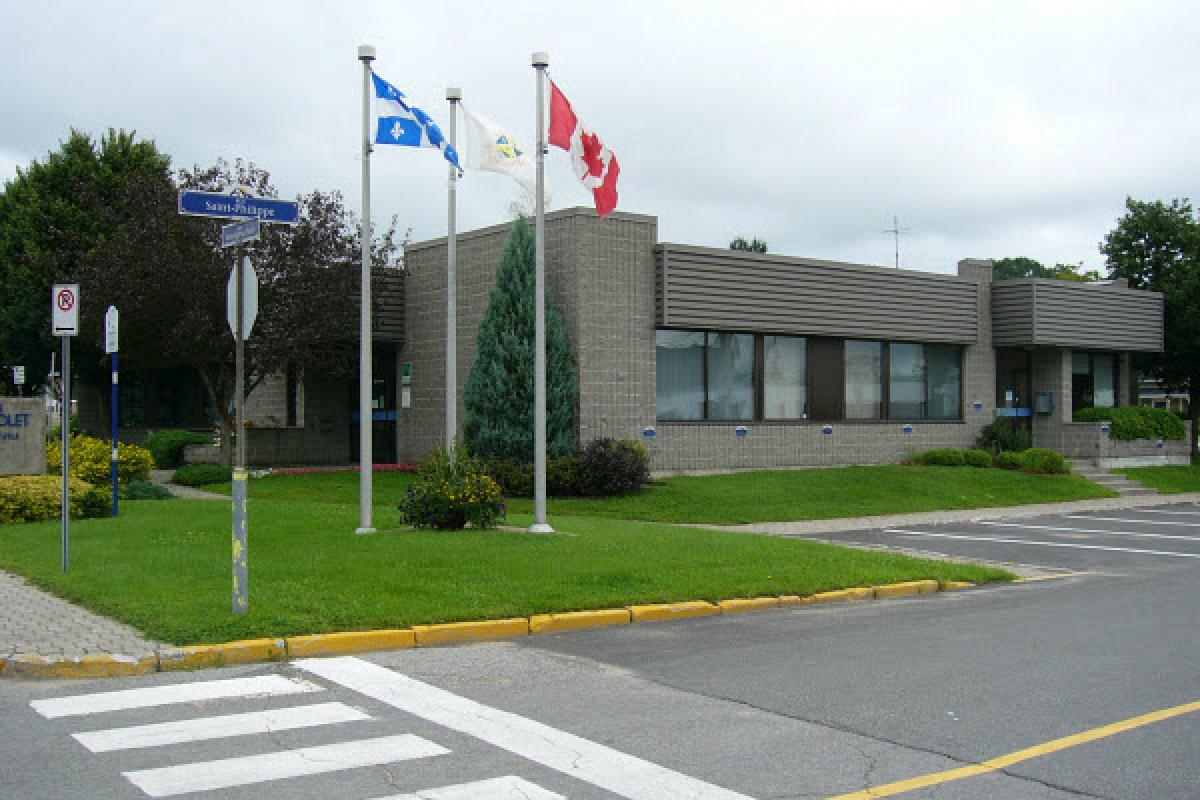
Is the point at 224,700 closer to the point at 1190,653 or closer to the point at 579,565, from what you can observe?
the point at 579,565

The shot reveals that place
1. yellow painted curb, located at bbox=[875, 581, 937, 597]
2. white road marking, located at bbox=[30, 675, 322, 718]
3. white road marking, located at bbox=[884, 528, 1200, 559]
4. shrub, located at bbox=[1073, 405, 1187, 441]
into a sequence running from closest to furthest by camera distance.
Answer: white road marking, located at bbox=[30, 675, 322, 718]
yellow painted curb, located at bbox=[875, 581, 937, 597]
white road marking, located at bbox=[884, 528, 1200, 559]
shrub, located at bbox=[1073, 405, 1187, 441]

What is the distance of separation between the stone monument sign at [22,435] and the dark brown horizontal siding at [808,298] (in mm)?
12048

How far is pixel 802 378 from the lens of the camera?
27.4 metres

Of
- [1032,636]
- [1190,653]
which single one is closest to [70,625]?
[1032,636]

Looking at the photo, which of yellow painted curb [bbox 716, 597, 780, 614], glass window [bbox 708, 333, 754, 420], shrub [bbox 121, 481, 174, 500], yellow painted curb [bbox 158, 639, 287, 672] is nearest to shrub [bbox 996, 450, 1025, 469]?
glass window [bbox 708, 333, 754, 420]

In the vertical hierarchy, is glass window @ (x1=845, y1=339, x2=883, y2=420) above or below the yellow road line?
above

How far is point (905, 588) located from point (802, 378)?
48.6 feet

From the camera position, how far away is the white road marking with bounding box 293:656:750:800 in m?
5.84

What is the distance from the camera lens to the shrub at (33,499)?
1741 centimetres

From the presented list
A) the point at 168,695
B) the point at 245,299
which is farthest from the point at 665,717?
the point at 245,299

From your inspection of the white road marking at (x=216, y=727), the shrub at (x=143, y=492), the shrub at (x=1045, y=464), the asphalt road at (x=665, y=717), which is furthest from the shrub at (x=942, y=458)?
the white road marking at (x=216, y=727)

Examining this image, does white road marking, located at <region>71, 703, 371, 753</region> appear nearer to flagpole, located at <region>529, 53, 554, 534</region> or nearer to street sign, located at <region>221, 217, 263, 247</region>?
street sign, located at <region>221, 217, 263, 247</region>

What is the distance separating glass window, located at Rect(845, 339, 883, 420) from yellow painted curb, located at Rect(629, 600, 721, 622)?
17920 mm

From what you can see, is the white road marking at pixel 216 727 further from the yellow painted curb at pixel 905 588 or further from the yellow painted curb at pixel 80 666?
the yellow painted curb at pixel 905 588
